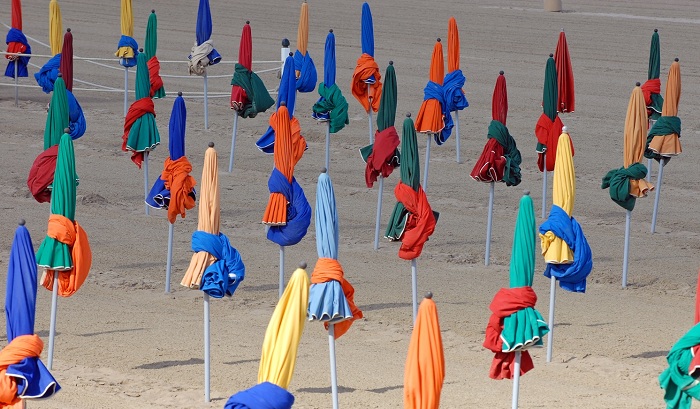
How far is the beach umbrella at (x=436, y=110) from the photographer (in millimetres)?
12734

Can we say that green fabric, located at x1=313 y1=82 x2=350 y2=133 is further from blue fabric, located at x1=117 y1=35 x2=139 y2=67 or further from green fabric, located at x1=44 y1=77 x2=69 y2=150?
blue fabric, located at x1=117 y1=35 x2=139 y2=67

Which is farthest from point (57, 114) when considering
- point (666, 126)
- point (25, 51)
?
point (25, 51)

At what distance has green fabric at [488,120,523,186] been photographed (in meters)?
10.7

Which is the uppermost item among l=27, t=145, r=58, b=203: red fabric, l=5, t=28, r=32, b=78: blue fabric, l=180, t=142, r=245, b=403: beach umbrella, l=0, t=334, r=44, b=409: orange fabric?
l=5, t=28, r=32, b=78: blue fabric

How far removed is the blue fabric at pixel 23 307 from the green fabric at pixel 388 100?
16.4ft

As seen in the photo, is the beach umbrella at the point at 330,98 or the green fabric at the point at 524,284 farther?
the beach umbrella at the point at 330,98

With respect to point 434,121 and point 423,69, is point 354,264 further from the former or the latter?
point 423,69

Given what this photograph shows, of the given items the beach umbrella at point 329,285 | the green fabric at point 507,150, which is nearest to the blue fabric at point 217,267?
the beach umbrella at point 329,285

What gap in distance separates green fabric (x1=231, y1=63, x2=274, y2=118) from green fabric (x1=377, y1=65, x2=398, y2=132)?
153 inches

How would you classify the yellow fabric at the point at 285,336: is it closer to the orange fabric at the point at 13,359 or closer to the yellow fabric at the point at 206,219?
the orange fabric at the point at 13,359

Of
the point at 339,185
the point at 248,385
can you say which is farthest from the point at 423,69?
the point at 248,385

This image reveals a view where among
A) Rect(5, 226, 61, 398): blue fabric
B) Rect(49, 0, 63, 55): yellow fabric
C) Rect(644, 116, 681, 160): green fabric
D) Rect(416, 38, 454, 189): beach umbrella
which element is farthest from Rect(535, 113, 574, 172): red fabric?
Rect(49, 0, 63, 55): yellow fabric

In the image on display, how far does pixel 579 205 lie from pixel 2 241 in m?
6.65

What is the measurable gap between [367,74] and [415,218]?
5130mm
